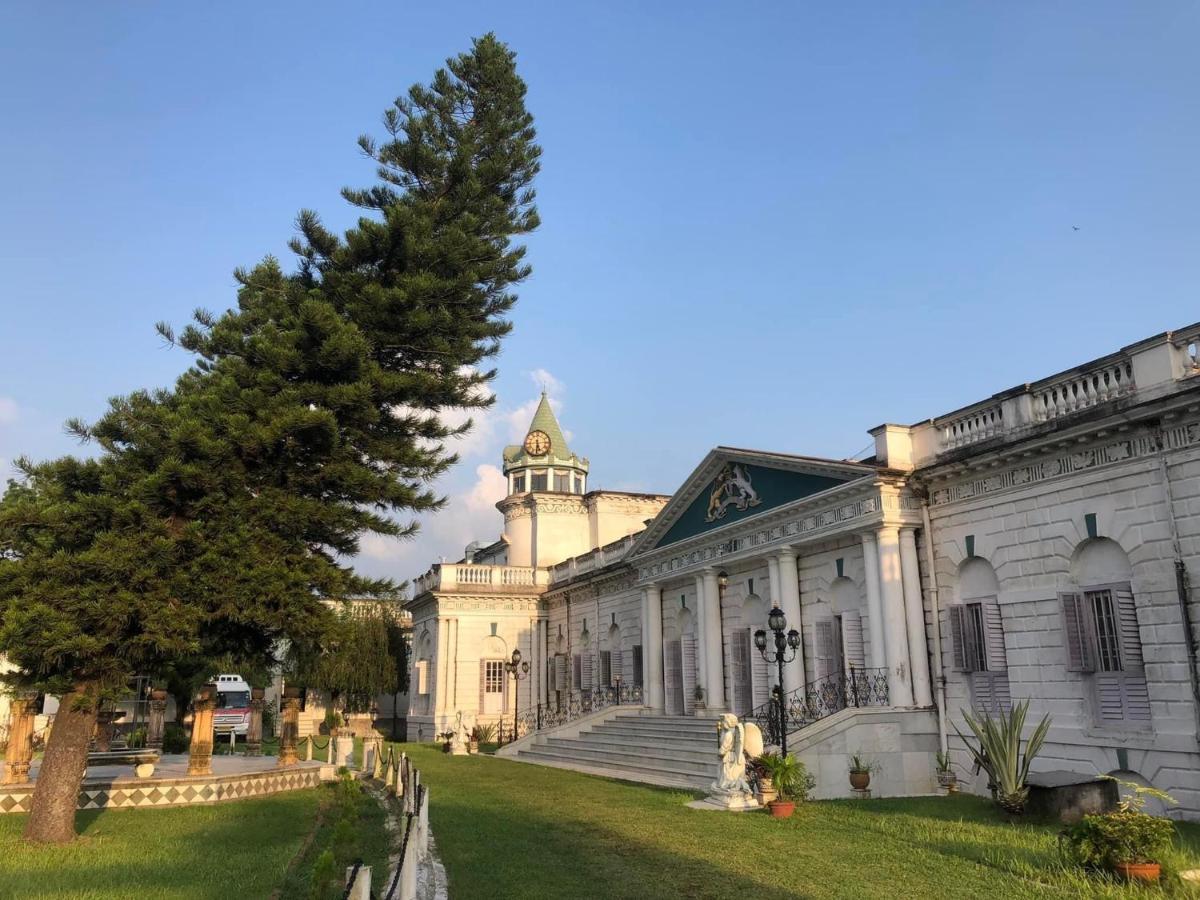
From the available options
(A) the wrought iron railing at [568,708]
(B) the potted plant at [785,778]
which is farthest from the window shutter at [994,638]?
(A) the wrought iron railing at [568,708]

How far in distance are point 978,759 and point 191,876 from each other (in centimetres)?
1176

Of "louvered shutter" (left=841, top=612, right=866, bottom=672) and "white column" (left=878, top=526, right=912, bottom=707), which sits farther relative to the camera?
"louvered shutter" (left=841, top=612, right=866, bottom=672)

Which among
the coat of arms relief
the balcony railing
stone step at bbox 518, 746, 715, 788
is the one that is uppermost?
the coat of arms relief

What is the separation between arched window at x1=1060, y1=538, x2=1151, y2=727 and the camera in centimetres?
1410

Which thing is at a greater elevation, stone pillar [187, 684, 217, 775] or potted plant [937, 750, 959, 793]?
stone pillar [187, 684, 217, 775]

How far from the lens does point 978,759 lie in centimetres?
1441

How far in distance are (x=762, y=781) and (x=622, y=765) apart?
367 inches

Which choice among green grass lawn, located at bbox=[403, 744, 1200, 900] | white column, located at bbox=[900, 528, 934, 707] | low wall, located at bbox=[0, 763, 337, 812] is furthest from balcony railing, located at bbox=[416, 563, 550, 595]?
white column, located at bbox=[900, 528, 934, 707]

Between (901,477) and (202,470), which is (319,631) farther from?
(901,477)

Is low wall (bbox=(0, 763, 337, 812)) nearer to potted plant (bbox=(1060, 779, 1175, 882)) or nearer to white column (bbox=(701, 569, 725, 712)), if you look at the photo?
white column (bbox=(701, 569, 725, 712))

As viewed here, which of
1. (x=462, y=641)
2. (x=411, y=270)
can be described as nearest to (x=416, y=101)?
(x=411, y=270)

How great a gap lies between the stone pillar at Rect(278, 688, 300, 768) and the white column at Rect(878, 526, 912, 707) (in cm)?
1414

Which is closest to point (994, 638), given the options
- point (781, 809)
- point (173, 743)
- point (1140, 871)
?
point (781, 809)

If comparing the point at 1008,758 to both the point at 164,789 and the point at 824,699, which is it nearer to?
the point at 824,699
